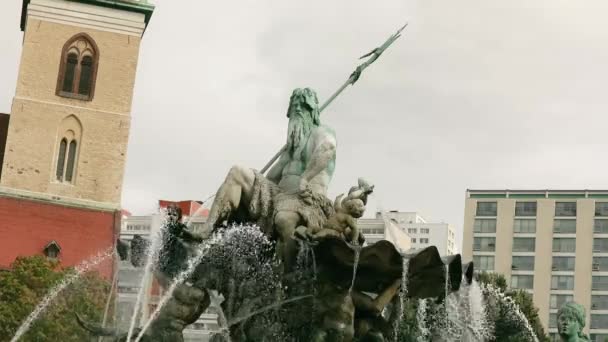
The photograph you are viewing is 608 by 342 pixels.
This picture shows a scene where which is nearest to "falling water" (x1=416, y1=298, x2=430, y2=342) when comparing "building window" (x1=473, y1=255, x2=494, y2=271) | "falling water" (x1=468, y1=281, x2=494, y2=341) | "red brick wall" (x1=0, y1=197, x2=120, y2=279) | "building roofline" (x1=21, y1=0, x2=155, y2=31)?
"falling water" (x1=468, y1=281, x2=494, y2=341)

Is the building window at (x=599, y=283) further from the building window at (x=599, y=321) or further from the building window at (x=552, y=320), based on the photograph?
the building window at (x=552, y=320)

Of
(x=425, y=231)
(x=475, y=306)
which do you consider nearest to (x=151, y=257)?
(x=475, y=306)

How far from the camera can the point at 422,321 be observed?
1459cm

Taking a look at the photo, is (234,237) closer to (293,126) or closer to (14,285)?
(293,126)

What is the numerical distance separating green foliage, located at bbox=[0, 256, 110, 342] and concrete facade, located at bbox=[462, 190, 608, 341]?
68.6m

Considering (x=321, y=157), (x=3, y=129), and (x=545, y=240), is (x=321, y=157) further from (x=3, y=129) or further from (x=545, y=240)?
(x=545, y=240)

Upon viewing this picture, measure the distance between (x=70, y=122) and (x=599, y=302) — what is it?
173 ft

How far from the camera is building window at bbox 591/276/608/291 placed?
364 feet

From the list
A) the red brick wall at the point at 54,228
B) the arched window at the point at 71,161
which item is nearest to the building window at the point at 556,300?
the red brick wall at the point at 54,228

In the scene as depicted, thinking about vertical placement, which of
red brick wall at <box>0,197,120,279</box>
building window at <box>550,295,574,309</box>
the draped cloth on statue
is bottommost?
the draped cloth on statue

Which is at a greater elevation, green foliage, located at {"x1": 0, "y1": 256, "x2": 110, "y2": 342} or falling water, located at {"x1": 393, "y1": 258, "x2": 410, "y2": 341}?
green foliage, located at {"x1": 0, "y1": 256, "x2": 110, "y2": 342}

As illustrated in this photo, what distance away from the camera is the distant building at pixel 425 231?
144m

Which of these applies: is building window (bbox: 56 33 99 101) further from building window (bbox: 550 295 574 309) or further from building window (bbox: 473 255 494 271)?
building window (bbox: 550 295 574 309)

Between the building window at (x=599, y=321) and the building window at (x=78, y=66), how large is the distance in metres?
49.4
